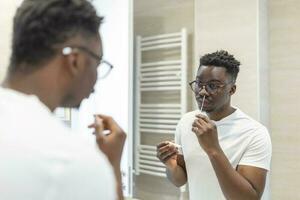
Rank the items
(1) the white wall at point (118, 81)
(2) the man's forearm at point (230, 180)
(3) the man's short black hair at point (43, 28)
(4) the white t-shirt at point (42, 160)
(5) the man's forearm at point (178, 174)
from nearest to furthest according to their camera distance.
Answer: (4) the white t-shirt at point (42, 160)
(3) the man's short black hair at point (43, 28)
(2) the man's forearm at point (230, 180)
(5) the man's forearm at point (178, 174)
(1) the white wall at point (118, 81)

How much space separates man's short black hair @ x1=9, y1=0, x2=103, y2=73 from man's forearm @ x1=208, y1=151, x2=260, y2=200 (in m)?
0.80

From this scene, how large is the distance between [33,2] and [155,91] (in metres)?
1.78

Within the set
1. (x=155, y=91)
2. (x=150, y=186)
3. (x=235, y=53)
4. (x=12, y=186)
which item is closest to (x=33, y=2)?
(x=12, y=186)

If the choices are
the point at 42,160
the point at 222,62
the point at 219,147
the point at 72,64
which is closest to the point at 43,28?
the point at 72,64

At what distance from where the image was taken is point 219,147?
130cm

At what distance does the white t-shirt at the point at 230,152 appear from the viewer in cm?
135

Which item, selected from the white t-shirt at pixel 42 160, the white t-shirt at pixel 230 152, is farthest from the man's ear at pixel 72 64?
the white t-shirt at pixel 230 152

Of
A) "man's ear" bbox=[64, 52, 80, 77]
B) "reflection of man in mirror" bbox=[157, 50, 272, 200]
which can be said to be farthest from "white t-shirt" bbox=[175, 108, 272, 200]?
"man's ear" bbox=[64, 52, 80, 77]

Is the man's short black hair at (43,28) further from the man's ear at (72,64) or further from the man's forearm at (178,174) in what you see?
the man's forearm at (178,174)

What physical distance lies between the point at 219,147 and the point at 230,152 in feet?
0.35

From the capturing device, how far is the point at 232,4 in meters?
1.97

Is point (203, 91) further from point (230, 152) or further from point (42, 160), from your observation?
point (42, 160)

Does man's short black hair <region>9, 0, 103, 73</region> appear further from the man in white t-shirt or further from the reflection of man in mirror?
the reflection of man in mirror

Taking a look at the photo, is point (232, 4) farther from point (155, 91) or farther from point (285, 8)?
point (155, 91)
